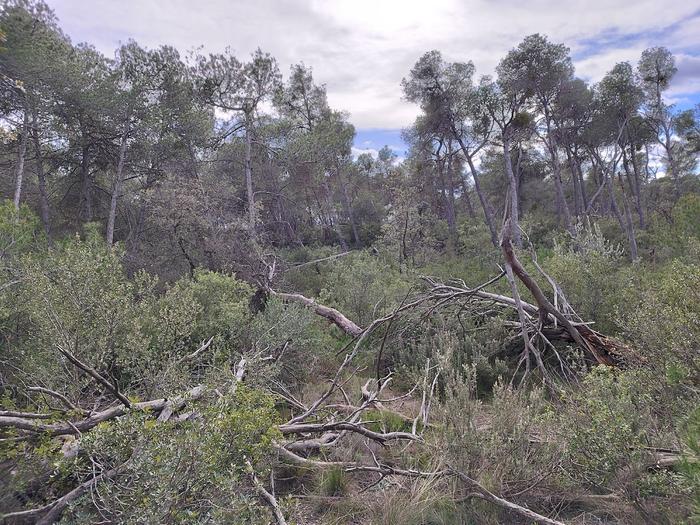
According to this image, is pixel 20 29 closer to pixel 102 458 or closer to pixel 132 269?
pixel 132 269

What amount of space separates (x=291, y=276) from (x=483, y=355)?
27.3 ft

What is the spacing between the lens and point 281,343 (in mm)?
5348

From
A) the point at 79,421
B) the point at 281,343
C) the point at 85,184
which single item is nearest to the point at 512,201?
the point at 281,343

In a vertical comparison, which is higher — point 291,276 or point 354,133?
point 354,133

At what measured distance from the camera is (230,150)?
50.8 ft

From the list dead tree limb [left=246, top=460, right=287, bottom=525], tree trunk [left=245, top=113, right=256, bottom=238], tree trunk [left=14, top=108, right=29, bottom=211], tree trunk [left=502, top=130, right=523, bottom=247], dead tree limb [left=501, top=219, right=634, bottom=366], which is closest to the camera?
dead tree limb [left=246, top=460, right=287, bottom=525]

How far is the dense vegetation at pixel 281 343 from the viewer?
2.33 metres

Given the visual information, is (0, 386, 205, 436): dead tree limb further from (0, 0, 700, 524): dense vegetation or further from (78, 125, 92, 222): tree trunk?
(78, 125, 92, 222): tree trunk

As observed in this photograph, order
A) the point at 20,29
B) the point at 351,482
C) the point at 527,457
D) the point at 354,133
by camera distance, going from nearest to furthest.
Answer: the point at 527,457, the point at 351,482, the point at 20,29, the point at 354,133

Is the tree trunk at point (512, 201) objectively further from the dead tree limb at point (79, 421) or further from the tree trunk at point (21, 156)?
the tree trunk at point (21, 156)

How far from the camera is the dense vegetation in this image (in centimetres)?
233

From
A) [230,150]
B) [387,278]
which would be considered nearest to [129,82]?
[230,150]

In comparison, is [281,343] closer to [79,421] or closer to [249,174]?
[79,421]

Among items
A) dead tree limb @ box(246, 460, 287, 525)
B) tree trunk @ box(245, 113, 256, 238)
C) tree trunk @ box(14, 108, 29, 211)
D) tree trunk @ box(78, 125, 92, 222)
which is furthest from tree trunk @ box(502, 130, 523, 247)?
tree trunk @ box(78, 125, 92, 222)
